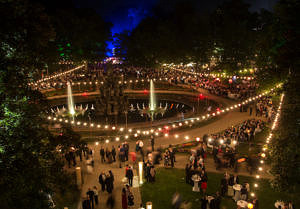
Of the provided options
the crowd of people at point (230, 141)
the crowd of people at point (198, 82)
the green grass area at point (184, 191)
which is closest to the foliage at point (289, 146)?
the green grass area at point (184, 191)

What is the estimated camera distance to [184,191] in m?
13.6

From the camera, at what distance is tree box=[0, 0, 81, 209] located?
236 inches

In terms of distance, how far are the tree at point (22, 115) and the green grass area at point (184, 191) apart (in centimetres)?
736

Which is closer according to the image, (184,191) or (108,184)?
(108,184)

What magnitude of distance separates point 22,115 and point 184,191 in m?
10.2

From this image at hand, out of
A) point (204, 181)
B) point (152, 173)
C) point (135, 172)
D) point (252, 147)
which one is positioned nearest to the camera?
point (204, 181)

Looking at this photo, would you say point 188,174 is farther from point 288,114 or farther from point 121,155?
point 288,114

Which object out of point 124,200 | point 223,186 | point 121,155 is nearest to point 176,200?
point 223,186

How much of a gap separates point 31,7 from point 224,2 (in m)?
50.1

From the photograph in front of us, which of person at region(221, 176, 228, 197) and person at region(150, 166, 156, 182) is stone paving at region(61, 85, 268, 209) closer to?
person at region(150, 166, 156, 182)

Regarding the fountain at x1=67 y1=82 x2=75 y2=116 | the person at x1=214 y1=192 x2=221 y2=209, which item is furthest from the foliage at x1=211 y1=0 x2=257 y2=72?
the person at x1=214 y1=192 x2=221 y2=209

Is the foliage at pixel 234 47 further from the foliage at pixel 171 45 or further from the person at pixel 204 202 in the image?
the person at pixel 204 202

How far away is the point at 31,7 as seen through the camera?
6.37 metres

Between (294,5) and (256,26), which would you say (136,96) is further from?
(256,26)
